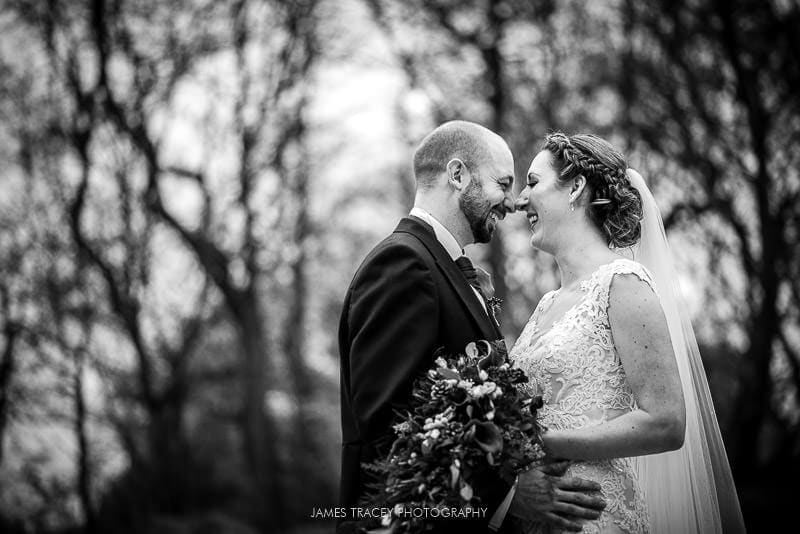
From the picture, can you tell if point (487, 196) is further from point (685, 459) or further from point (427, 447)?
point (685, 459)

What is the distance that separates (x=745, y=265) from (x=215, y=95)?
313 inches

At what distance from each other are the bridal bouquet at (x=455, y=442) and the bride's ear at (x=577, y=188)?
0.99m

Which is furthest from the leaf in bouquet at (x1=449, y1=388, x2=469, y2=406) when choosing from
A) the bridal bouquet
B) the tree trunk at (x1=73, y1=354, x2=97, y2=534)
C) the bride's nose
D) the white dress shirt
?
the tree trunk at (x1=73, y1=354, x2=97, y2=534)

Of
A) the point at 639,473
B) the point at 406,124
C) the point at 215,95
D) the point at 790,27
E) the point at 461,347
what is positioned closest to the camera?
the point at 461,347

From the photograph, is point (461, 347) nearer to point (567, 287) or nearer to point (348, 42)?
point (567, 287)

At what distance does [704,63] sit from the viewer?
1155 centimetres

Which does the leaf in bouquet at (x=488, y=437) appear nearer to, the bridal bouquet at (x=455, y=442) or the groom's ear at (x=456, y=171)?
the bridal bouquet at (x=455, y=442)

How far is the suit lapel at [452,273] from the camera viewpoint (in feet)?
11.6

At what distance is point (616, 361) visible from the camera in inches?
135

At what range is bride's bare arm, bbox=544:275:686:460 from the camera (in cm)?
322

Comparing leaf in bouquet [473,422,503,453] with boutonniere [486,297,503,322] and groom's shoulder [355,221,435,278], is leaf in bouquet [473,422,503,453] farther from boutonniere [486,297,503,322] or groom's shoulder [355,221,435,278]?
boutonniere [486,297,503,322]

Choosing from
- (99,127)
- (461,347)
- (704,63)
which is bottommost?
(461,347)

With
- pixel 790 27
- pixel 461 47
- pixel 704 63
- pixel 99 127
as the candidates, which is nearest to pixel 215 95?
pixel 99 127

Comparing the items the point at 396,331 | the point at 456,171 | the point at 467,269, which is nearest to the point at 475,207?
the point at 456,171
